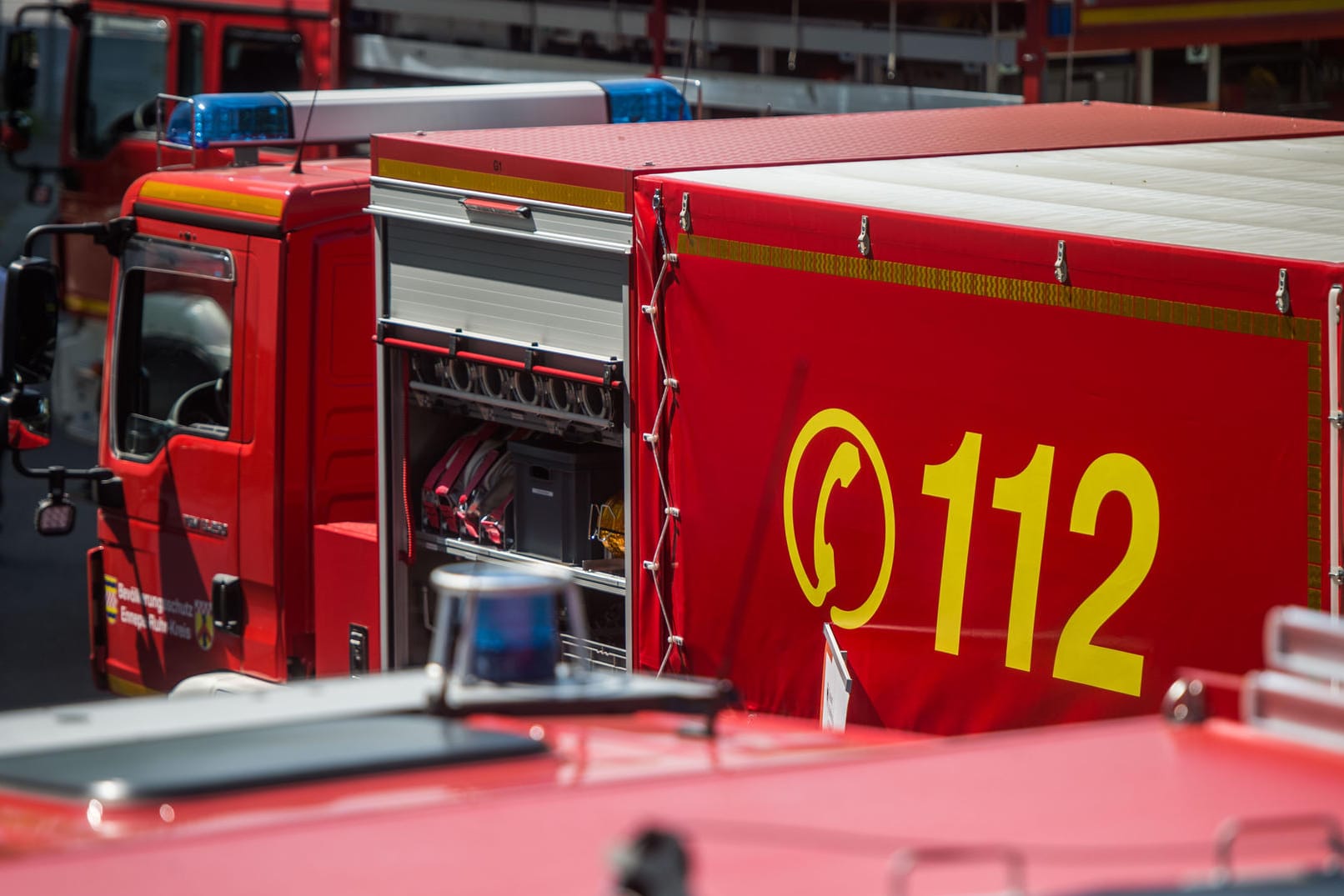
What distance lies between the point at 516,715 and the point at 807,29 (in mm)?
8153

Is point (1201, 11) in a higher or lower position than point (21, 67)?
higher

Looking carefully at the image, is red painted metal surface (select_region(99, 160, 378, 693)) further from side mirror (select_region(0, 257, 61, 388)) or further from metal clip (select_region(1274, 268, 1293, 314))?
metal clip (select_region(1274, 268, 1293, 314))

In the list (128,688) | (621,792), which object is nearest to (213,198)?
(128,688)

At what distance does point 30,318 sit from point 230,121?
3.90 feet

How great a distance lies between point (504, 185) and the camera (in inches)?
243

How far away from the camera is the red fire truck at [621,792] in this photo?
2.29m

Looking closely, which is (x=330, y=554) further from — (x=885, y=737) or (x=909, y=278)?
(x=885, y=737)

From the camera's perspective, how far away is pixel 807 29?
11.0 m

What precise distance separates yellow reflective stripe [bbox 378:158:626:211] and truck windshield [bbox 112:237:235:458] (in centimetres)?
111

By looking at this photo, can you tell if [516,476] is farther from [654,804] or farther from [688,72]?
[688,72]

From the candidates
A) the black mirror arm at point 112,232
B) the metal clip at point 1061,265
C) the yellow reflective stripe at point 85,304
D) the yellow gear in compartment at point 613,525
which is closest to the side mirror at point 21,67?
the yellow reflective stripe at point 85,304

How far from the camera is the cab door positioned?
7391 millimetres

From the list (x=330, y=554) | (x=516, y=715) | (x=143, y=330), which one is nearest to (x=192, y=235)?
(x=143, y=330)

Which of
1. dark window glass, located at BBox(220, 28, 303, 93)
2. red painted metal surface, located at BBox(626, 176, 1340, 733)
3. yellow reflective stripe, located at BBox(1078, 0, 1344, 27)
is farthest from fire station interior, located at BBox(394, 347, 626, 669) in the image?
dark window glass, located at BBox(220, 28, 303, 93)
